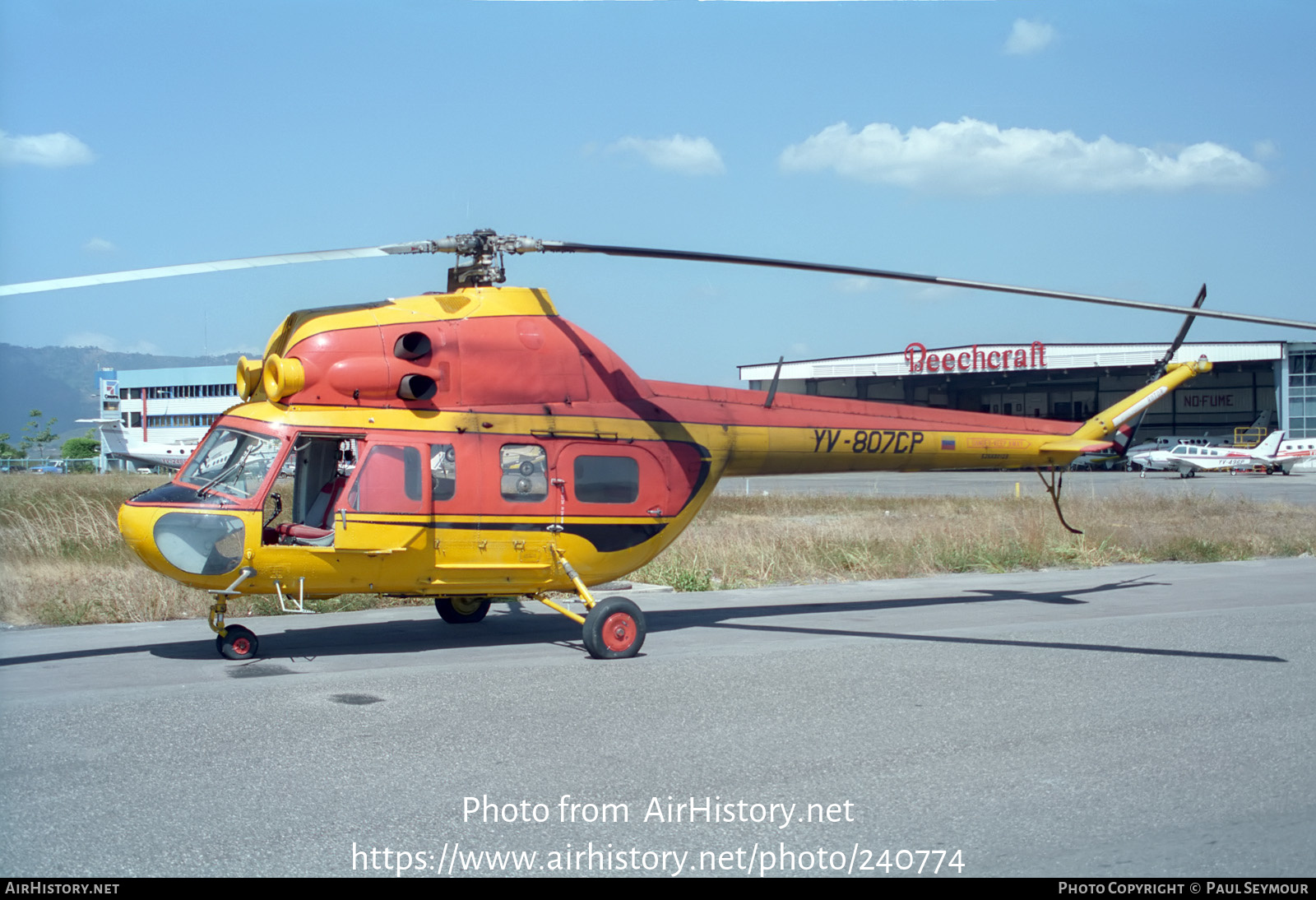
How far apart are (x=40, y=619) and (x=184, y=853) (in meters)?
8.49

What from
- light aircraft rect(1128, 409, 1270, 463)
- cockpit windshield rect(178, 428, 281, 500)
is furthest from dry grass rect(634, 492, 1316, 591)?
light aircraft rect(1128, 409, 1270, 463)

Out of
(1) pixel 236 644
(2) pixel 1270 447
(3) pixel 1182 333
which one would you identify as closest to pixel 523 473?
(1) pixel 236 644

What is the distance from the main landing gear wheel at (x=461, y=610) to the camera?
11.5 metres

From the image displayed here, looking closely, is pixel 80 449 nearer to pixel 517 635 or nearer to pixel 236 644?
pixel 517 635

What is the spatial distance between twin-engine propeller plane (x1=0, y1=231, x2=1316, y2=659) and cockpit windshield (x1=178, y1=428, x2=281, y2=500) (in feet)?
0.05

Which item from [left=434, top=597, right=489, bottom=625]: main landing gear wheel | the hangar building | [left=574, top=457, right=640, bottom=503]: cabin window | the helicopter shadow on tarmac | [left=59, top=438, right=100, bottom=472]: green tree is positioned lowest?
[left=59, top=438, right=100, bottom=472]: green tree

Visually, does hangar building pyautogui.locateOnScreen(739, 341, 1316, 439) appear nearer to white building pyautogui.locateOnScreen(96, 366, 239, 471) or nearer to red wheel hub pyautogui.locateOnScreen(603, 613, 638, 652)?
white building pyautogui.locateOnScreen(96, 366, 239, 471)

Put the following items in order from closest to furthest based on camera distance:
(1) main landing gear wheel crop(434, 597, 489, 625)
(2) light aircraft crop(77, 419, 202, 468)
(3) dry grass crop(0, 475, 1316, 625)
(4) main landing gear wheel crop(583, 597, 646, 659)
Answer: (4) main landing gear wheel crop(583, 597, 646, 659)
(1) main landing gear wheel crop(434, 597, 489, 625)
(3) dry grass crop(0, 475, 1316, 625)
(2) light aircraft crop(77, 419, 202, 468)

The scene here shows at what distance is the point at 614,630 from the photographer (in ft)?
31.4

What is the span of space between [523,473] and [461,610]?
2.22 m

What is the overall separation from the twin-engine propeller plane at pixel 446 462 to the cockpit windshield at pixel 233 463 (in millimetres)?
16

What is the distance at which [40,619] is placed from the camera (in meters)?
11.7

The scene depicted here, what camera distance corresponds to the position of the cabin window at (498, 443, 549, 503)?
9984mm
